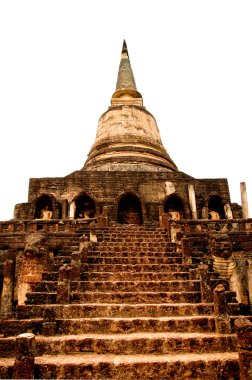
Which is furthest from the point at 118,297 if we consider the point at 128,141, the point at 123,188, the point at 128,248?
the point at 128,141

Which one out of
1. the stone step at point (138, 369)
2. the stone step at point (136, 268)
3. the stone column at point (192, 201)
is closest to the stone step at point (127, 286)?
the stone step at point (136, 268)

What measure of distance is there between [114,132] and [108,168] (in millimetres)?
4088

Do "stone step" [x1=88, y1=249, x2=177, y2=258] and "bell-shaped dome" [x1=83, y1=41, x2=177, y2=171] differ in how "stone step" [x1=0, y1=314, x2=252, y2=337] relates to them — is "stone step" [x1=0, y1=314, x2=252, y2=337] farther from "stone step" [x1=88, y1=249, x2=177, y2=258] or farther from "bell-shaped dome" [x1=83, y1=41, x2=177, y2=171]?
"bell-shaped dome" [x1=83, y1=41, x2=177, y2=171]

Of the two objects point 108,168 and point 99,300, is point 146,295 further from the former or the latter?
point 108,168

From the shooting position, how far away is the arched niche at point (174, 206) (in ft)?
57.1

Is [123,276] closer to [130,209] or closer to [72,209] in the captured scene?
[72,209]

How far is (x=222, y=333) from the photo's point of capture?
219 inches

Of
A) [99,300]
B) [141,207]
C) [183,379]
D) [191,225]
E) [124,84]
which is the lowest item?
[183,379]

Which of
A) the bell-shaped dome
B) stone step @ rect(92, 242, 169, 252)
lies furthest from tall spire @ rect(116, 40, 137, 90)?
stone step @ rect(92, 242, 169, 252)

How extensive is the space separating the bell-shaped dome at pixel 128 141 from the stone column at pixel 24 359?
15.0 m

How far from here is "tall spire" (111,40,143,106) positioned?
2616cm

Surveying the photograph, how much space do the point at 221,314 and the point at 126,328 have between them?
161 centimetres

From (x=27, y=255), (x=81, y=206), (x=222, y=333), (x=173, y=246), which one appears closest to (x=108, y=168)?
(x=81, y=206)

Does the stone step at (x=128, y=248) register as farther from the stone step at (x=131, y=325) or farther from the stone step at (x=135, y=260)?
the stone step at (x=131, y=325)
